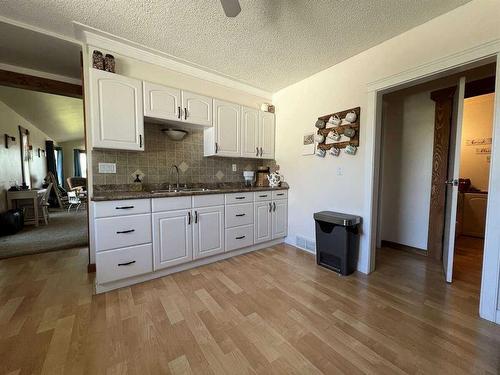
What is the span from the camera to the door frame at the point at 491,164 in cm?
152

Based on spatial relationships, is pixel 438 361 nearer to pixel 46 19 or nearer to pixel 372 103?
pixel 372 103

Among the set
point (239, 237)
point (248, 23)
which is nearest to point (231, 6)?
point (248, 23)

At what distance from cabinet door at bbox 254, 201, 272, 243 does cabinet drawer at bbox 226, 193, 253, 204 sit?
0.16 m

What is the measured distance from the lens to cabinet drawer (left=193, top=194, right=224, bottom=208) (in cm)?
240

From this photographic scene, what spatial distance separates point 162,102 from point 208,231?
1.55 m

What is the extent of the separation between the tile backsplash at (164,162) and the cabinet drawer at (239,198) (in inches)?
22.8

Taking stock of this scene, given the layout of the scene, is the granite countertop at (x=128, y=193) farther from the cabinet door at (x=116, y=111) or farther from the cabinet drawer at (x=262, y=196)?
the cabinet door at (x=116, y=111)

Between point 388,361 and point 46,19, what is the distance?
367 cm

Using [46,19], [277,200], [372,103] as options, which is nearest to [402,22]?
[372,103]

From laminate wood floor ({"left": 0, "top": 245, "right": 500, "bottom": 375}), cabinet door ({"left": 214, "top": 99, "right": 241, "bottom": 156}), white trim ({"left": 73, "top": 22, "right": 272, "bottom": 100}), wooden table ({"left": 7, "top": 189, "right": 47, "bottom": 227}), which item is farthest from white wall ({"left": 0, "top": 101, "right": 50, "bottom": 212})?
cabinet door ({"left": 214, "top": 99, "right": 241, "bottom": 156})

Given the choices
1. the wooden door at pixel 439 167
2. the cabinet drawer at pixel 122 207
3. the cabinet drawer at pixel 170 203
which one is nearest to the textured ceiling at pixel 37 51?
the cabinet drawer at pixel 122 207

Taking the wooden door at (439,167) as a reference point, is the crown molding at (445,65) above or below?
above

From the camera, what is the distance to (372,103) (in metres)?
2.21

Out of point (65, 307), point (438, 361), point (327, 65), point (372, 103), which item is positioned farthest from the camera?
point (327, 65)
